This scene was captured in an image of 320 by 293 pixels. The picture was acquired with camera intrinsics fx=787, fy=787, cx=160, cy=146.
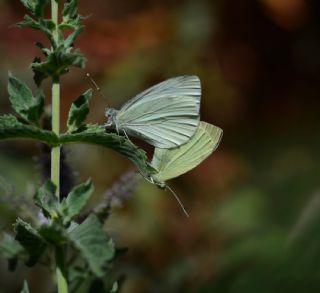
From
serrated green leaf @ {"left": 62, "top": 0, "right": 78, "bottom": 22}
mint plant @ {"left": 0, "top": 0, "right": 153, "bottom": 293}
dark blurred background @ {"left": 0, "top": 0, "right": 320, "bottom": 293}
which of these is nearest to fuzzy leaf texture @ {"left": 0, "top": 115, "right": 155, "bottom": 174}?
mint plant @ {"left": 0, "top": 0, "right": 153, "bottom": 293}

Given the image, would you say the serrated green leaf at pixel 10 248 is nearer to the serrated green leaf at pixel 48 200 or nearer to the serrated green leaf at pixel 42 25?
the serrated green leaf at pixel 48 200

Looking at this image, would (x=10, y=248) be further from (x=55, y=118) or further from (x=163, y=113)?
(x=163, y=113)

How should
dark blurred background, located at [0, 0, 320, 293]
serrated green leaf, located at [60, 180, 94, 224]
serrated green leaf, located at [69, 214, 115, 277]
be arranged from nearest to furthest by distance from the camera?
serrated green leaf, located at [69, 214, 115, 277] → serrated green leaf, located at [60, 180, 94, 224] → dark blurred background, located at [0, 0, 320, 293]

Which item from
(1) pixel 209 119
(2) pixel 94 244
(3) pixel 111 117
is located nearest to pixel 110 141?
(2) pixel 94 244

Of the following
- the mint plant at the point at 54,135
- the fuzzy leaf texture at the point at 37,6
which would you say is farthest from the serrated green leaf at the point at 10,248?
the fuzzy leaf texture at the point at 37,6

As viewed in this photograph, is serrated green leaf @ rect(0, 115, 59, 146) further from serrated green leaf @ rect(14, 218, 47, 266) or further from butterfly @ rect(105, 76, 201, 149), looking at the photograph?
butterfly @ rect(105, 76, 201, 149)

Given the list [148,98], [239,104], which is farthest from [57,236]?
[239,104]

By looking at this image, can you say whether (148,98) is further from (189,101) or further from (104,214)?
(104,214)
